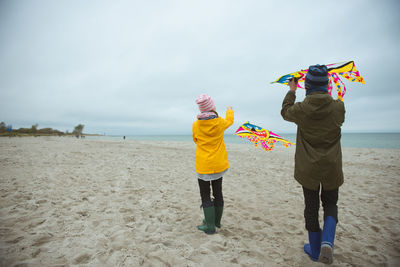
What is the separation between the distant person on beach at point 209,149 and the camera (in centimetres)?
266

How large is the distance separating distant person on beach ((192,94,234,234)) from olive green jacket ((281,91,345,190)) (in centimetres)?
102

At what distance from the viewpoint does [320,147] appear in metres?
1.97

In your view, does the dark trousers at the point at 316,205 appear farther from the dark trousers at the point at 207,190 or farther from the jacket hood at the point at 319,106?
the dark trousers at the point at 207,190

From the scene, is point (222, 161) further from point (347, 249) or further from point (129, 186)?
point (129, 186)

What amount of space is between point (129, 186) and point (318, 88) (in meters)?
5.15

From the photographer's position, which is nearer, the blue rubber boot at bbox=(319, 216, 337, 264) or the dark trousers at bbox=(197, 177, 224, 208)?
the blue rubber boot at bbox=(319, 216, 337, 264)

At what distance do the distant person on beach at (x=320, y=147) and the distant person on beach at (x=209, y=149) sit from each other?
3.23ft

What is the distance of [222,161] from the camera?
2.72 meters

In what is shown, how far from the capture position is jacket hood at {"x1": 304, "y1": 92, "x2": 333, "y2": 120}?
185 centimetres

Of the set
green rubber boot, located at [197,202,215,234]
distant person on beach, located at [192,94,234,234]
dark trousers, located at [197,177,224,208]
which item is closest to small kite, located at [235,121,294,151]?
distant person on beach, located at [192,94,234,234]

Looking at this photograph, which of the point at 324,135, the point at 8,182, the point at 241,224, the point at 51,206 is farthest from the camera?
the point at 8,182

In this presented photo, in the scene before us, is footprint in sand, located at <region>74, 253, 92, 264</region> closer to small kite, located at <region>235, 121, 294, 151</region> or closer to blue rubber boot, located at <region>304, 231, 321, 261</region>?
blue rubber boot, located at <region>304, 231, 321, 261</region>

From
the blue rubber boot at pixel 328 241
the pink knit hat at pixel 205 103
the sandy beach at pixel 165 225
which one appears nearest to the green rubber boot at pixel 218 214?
the sandy beach at pixel 165 225

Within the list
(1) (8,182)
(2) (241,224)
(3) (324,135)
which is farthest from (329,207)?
(1) (8,182)
